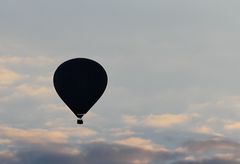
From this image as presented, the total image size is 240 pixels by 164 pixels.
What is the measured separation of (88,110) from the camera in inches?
3150

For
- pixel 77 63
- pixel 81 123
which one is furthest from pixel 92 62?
pixel 81 123

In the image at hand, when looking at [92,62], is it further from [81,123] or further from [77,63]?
[81,123]

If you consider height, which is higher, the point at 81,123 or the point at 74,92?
the point at 74,92

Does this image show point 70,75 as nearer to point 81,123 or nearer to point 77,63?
point 77,63

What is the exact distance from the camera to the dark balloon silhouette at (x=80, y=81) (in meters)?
80.6

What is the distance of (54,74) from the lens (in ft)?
266

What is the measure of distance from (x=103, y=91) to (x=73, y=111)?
4.15 metres

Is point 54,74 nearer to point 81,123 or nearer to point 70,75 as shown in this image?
point 70,75

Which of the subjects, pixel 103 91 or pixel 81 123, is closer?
pixel 81 123

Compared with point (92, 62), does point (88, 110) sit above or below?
below

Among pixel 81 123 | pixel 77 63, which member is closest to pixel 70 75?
pixel 77 63

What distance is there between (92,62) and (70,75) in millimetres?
2659

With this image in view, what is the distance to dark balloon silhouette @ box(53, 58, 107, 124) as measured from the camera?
80625 millimetres

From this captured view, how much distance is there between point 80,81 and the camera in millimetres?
81688
